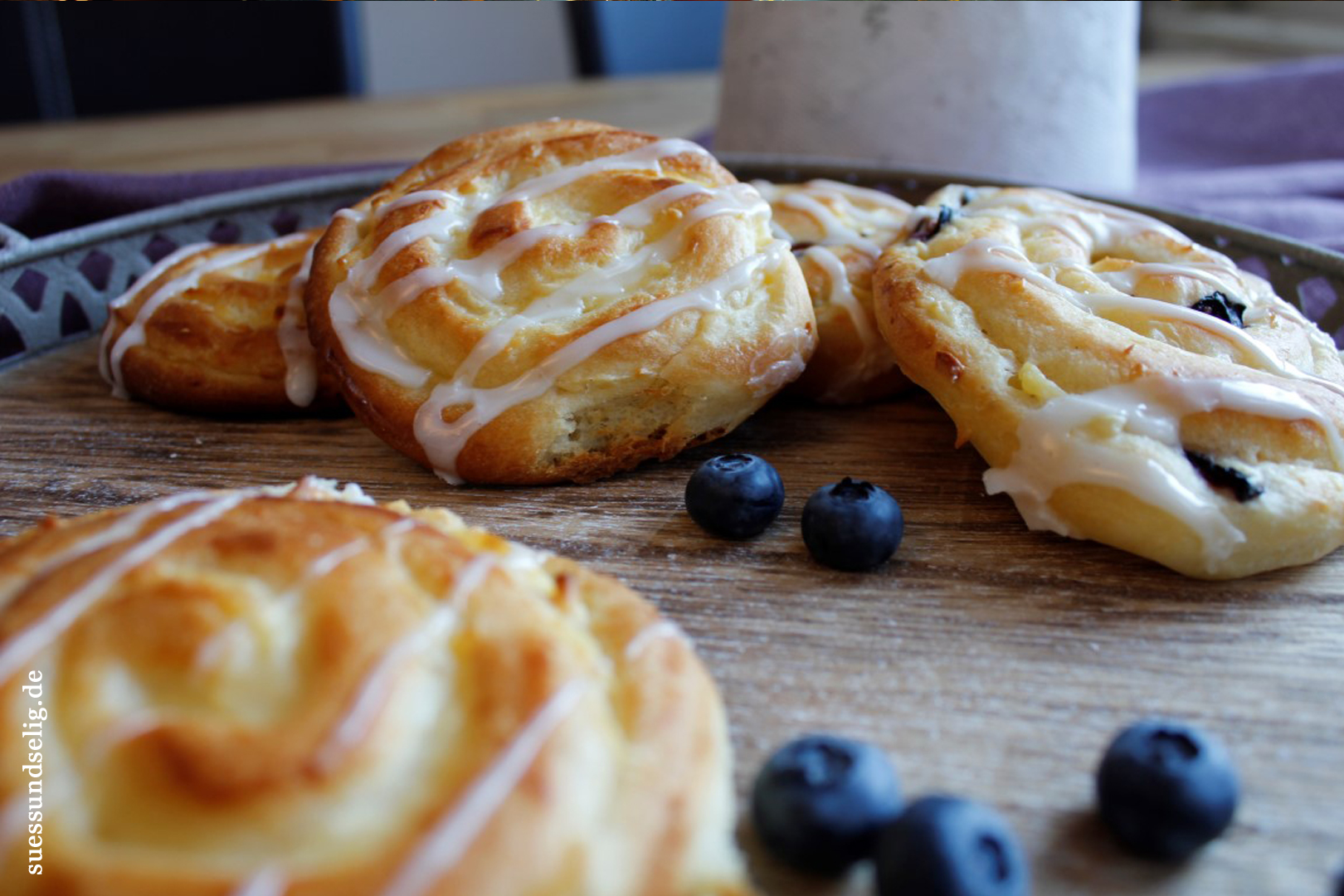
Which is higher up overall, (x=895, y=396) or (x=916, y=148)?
(x=916, y=148)

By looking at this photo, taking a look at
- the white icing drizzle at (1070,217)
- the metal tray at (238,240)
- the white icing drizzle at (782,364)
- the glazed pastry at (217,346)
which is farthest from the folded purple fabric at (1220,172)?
the white icing drizzle at (782,364)

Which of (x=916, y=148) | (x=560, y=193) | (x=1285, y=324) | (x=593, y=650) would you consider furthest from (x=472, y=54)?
(x=593, y=650)

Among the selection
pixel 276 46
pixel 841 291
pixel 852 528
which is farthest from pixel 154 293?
pixel 276 46

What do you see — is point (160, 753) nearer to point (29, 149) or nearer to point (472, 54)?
point (29, 149)

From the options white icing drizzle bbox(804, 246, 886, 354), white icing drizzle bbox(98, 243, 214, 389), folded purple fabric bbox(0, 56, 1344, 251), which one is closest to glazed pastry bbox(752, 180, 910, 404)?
white icing drizzle bbox(804, 246, 886, 354)

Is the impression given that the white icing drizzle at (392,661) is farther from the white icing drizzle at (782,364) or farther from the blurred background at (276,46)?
the blurred background at (276,46)
